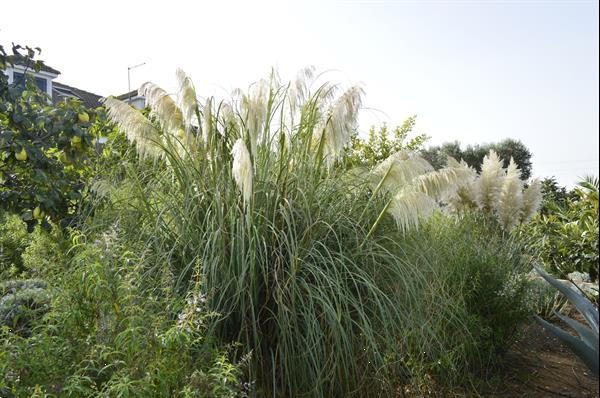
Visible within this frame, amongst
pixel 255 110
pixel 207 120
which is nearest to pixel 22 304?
pixel 207 120

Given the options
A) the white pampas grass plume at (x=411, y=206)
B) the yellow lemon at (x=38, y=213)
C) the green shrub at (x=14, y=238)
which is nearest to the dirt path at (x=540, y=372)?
the white pampas grass plume at (x=411, y=206)

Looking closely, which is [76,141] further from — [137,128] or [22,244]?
[22,244]

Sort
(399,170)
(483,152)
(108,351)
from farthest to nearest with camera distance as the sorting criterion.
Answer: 1. (483,152)
2. (399,170)
3. (108,351)

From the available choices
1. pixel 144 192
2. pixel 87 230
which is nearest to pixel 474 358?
pixel 144 192

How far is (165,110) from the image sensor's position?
4160 millimetres

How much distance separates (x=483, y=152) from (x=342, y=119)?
19.5 m

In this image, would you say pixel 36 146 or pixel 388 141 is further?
pixel 388 141

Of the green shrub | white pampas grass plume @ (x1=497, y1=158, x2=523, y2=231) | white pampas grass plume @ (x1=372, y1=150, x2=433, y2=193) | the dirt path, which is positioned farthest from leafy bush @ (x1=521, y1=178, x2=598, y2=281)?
the green shrub

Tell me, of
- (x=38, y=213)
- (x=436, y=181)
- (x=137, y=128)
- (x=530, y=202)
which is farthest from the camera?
(x=530, y=202)

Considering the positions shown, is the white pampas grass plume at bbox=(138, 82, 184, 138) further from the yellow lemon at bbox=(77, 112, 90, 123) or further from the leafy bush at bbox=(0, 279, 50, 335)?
the leafy bush at bbox=(0, 279, 50, 335)

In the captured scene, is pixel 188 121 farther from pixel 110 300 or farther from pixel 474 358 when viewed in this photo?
pixel 474 358

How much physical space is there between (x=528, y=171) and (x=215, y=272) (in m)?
22.2

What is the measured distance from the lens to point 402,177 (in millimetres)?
3812

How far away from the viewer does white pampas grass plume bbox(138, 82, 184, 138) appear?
4152 mm
